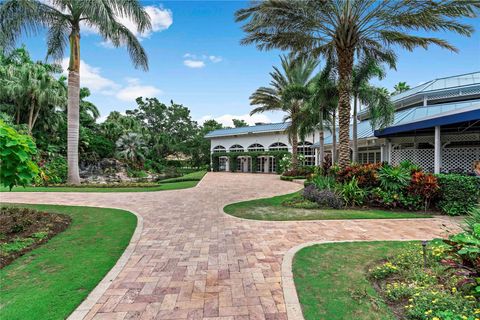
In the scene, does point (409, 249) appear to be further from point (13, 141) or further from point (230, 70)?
point (230, 70)

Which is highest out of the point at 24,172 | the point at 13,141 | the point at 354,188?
the point at 13,141

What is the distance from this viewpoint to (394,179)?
28.1 feet

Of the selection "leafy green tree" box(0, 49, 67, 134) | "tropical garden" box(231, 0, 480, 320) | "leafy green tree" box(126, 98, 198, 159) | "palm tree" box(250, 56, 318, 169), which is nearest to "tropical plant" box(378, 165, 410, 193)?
"tropical garden" box(231, 0, 480, 320)

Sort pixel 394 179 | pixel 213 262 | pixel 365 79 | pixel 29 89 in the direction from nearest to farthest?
pixel 213 262 → pixel 394 179 → pixel 365 79 → pixel 29 89

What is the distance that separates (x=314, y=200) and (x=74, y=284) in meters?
7.90

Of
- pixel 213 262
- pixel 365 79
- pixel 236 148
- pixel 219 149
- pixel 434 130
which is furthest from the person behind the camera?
pixel 219 149

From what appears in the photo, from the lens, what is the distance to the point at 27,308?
284 centimetres

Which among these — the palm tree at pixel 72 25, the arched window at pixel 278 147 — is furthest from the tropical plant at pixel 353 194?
the arched window at pixel 278 147

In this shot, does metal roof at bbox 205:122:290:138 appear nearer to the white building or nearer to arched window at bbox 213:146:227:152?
arched window at bbox 213:146:227:152

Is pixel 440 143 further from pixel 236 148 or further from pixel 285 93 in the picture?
pixel 236 148

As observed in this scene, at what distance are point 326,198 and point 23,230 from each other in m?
8.67

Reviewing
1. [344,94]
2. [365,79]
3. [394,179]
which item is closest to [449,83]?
[365,79]

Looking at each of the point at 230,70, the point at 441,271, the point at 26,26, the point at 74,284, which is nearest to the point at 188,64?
the point at 230,70

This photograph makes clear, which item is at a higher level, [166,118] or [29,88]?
[166,118]
